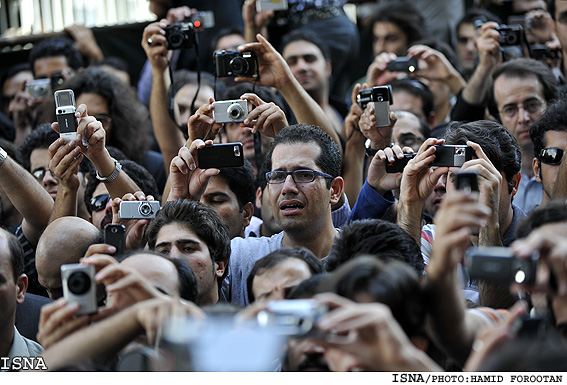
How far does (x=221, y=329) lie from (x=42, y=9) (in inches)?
232

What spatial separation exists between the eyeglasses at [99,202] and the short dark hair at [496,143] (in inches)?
67.7

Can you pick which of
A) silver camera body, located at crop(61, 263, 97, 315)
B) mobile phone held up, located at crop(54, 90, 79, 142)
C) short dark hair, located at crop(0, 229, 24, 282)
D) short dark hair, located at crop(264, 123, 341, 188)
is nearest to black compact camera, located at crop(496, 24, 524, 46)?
short dark hair, located at crop(264, 123, 341, 188)

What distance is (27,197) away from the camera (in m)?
4.48

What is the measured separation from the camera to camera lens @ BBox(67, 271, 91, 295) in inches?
112

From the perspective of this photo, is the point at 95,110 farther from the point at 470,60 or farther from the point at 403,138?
the point at 470,60

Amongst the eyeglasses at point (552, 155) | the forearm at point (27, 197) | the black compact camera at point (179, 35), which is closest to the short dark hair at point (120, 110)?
the black compact camera at point (179, 35)

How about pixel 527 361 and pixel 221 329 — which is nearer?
pixel 527 361

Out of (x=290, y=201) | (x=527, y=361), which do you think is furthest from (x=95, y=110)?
(x=527, y=361)

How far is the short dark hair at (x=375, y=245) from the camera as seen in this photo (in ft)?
11.3

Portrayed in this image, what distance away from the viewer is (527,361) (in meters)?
2.33

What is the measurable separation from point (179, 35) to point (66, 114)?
1.25 m

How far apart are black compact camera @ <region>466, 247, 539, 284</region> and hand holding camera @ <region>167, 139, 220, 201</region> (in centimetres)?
189
